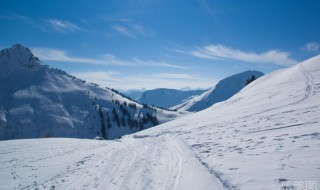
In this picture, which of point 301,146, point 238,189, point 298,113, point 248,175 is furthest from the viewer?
point 298,113

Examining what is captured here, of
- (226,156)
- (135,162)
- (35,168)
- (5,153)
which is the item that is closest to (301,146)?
(226,156)

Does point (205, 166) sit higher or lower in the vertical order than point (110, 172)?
higher

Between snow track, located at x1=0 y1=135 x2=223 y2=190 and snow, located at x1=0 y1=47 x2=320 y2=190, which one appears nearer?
snow, located at x1=0 y1=47 x2=320 y2=190

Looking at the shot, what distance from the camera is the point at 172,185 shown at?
408 inches

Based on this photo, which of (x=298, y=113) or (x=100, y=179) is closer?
(x=100, y=179)

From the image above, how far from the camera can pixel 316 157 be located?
32.7ft

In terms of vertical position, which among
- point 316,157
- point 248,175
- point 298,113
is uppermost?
point 298,113

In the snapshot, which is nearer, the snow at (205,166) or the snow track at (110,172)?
the snow at (205,166)

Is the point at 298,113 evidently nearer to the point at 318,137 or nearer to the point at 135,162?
the point at 318,137

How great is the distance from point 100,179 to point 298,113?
17.2 meters

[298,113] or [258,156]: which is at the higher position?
[298,113]

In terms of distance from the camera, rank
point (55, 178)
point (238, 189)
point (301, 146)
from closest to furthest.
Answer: point (238, 189)
point (301, 146)
point (55, 178)

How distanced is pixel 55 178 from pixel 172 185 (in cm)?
718

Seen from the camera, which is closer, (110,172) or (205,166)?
(205,166)
